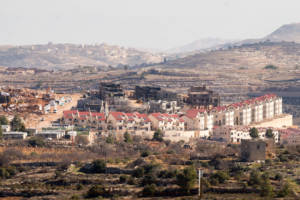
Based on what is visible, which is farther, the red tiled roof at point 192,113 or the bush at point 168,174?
the red tiled roof at point 192,113

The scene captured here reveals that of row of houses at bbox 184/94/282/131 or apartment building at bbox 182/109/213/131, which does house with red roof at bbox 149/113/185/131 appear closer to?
apartment building at bbox 182/109/213/131

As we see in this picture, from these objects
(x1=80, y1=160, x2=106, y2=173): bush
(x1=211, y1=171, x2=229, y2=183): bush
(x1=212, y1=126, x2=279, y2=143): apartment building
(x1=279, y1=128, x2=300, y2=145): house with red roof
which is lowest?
(x1=279, y1=128, x2=300, y2=145): house with red roof

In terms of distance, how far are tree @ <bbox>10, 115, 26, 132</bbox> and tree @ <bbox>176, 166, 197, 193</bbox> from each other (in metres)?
34.4

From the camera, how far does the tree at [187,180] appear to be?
169 ft

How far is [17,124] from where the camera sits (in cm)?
8556

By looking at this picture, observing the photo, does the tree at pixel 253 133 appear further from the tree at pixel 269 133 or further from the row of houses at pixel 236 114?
the row of houses at pixel 236 114

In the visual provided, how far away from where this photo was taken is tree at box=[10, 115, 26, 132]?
3300 inches

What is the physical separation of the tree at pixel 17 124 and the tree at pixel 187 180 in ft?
113

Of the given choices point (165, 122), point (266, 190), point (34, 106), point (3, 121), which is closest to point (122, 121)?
point (165, 122)

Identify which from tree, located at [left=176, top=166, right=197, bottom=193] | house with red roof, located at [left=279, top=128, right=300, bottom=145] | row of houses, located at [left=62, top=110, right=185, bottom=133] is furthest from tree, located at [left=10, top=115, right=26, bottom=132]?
tree, located at [left=176, top=166, right=197, bottom=193]

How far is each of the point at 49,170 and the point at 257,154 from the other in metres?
17.0

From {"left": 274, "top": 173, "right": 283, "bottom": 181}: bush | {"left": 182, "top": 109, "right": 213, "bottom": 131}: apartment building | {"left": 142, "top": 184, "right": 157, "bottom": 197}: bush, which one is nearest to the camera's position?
{"left": 142, "top": 184, "right": 157, "bottom": 197}: bush

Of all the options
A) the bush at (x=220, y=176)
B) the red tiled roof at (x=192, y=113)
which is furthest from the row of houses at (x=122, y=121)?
the bush at (x=220, y=176)

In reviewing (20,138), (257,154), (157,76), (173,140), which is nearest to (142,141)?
(173,140)
